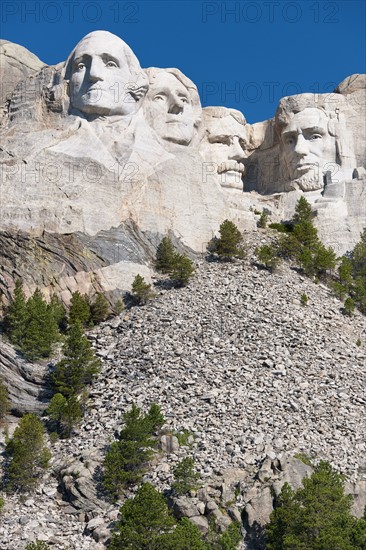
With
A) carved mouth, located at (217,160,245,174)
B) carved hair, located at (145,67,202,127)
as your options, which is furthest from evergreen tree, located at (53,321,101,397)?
carved mouth, located at (217,160,245,174)

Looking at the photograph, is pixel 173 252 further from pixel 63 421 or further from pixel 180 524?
pixel 180 524

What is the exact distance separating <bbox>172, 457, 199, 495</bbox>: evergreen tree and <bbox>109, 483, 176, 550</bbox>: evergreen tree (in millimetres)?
727

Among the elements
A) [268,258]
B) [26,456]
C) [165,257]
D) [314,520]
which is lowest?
[26,456]

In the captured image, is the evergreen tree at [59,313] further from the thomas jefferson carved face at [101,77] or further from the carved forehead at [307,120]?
the carved forehead at [307,120]

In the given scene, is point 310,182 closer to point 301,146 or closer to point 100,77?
point 301,146

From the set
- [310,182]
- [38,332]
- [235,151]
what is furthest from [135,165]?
[38,332]

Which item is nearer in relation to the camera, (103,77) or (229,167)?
(103,77)

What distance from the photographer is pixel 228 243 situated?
43.7 m

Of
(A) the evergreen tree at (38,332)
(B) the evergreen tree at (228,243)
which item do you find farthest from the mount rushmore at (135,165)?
(A) the evergreen tree at (38,332)

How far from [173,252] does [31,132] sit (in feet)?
20.5

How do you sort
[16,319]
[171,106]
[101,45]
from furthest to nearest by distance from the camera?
[171,106] < [101,45] < [16,319]

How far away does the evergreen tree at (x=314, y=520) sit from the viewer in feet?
99.1

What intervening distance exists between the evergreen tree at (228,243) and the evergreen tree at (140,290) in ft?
11.8

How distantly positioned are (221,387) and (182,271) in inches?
255
